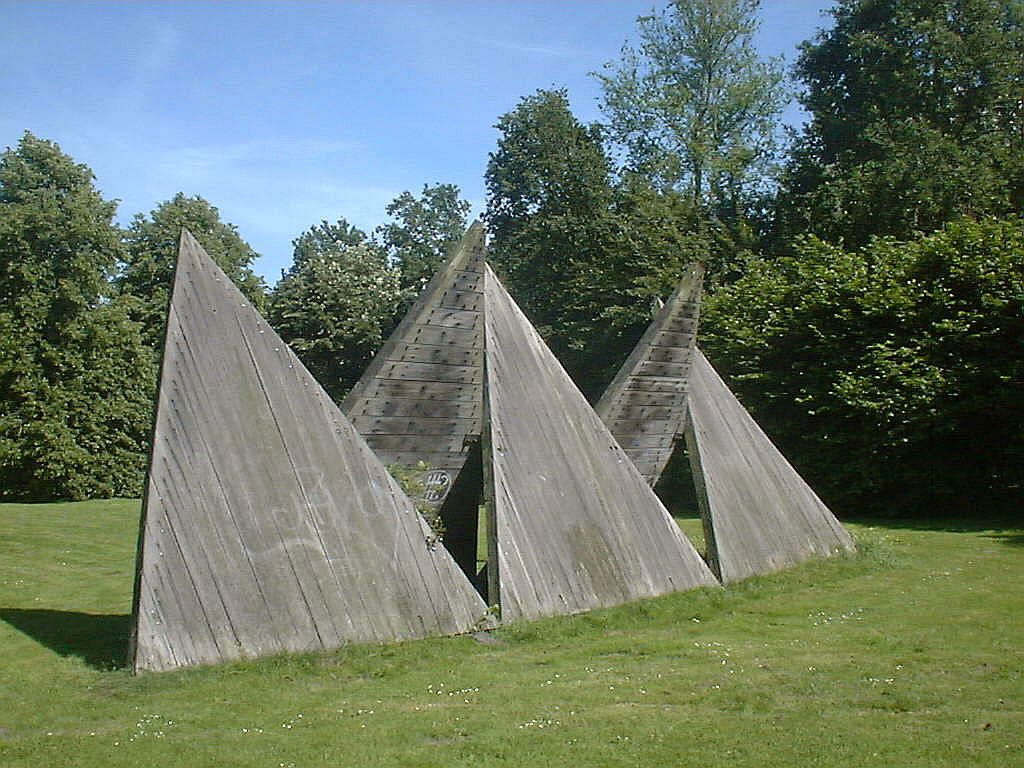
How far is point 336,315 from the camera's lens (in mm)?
42188

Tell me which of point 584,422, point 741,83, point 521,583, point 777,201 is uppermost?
point 741,83

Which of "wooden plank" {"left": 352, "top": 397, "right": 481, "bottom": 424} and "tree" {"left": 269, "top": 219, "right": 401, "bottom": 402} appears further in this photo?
"tree" {"left": 269, "top": 219, "right": 401, "bottom": 402}

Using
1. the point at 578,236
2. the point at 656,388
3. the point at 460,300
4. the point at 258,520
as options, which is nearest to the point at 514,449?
the point at 460,300

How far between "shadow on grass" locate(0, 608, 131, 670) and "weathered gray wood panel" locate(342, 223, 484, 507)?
10.5 feet

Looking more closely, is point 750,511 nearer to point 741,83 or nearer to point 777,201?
point 777,201

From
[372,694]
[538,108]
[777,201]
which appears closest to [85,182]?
[538,108]

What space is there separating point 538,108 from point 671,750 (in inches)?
1567

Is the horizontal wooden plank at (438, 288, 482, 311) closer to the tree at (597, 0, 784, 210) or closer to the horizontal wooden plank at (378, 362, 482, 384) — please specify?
the horizontal wooden plank at (378, 362, 482, 384)

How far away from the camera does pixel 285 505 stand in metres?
9.86

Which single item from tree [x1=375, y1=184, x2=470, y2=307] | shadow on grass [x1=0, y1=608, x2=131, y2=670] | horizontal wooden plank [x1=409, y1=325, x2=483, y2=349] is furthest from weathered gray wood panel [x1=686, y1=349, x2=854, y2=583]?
tree [x1=375, y1=184, x2=470, y2=307]

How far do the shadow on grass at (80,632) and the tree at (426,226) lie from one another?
137ft

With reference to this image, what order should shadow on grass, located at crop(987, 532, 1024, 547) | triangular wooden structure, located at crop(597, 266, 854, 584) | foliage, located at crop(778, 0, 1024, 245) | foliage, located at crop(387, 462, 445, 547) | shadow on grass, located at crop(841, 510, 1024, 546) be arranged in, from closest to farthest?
foliage, located at crop(387, 462, 445, 547) < triangular wooden structure, located at crop(597, 266, 854, 584) < shadow on grass, located at crop(987, 532, 1024, 547) < shadow on grass, located at crop(841, 510, 1024, 546) < foliage, located at crop(778, 0, 1024, 245)

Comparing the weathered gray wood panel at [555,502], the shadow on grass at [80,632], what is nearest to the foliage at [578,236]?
the weathered gray wood panel at [555,502]

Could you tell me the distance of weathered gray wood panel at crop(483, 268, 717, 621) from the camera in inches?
434
